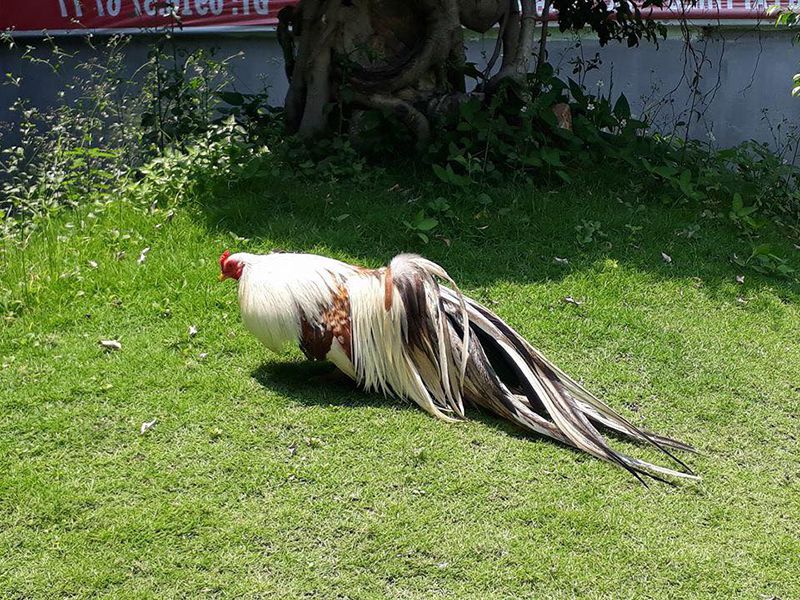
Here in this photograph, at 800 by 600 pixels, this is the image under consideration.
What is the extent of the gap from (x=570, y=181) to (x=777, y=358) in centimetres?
226

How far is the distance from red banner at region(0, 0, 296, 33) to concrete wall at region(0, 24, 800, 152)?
0.65ft

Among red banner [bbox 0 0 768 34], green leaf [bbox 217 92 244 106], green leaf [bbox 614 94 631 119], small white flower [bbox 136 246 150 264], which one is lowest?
small white flower [bbox 136 246 150 264]

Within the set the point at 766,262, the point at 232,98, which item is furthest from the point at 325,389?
the point at 232,98

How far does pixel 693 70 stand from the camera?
409 inches

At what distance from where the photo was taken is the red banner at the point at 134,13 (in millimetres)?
10227

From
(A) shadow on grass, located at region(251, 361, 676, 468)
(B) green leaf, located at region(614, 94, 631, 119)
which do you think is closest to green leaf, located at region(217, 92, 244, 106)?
(B) green leaf, located at region(614, 94, 631, 119)

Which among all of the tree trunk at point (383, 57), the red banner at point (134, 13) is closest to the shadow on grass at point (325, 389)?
the tree trunk at point (383, 57)

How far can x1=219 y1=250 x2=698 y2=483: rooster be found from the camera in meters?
4.09

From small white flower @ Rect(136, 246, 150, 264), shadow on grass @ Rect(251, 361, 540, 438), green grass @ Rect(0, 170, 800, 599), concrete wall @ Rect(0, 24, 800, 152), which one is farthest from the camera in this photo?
concrete wall @ Rect(0, 24, 800, 152)

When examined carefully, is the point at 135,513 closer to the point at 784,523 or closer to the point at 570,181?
the point at 784,523

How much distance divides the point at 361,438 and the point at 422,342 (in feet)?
1.69

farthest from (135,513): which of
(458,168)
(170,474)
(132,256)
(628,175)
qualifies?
(628,175)

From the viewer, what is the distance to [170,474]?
12.4 feet

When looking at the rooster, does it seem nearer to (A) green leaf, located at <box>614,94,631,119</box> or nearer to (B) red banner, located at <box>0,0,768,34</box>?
(A) green leaf, located at <box>614,94,631,119</box>
